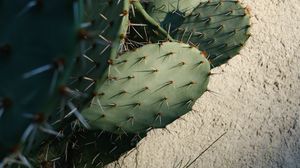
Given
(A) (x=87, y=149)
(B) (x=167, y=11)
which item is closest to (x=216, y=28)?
(B) (x=167, y=11)

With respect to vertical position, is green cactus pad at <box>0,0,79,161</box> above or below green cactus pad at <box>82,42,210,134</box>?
above

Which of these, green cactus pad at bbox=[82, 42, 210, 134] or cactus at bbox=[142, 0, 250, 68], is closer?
green cactus pad at bbox=[82, 42, 210, 134]

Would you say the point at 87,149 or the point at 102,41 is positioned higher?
the point at 102,41

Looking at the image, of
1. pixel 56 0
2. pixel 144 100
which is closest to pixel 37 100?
pixel 56 0

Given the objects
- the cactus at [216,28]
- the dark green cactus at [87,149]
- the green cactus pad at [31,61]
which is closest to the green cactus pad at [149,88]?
the dark green cactus at [87,149]

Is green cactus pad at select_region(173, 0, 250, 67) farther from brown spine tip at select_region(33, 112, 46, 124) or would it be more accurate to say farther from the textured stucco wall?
brown spine tip at select_region(33, 112, 46, 124)

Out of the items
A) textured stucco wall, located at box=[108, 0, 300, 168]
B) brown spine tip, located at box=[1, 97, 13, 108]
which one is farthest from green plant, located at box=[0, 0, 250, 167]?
textured stucco wall, located at box=[108, 0, 300, 168]

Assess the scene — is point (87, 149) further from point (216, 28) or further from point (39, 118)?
point (39, 118)
